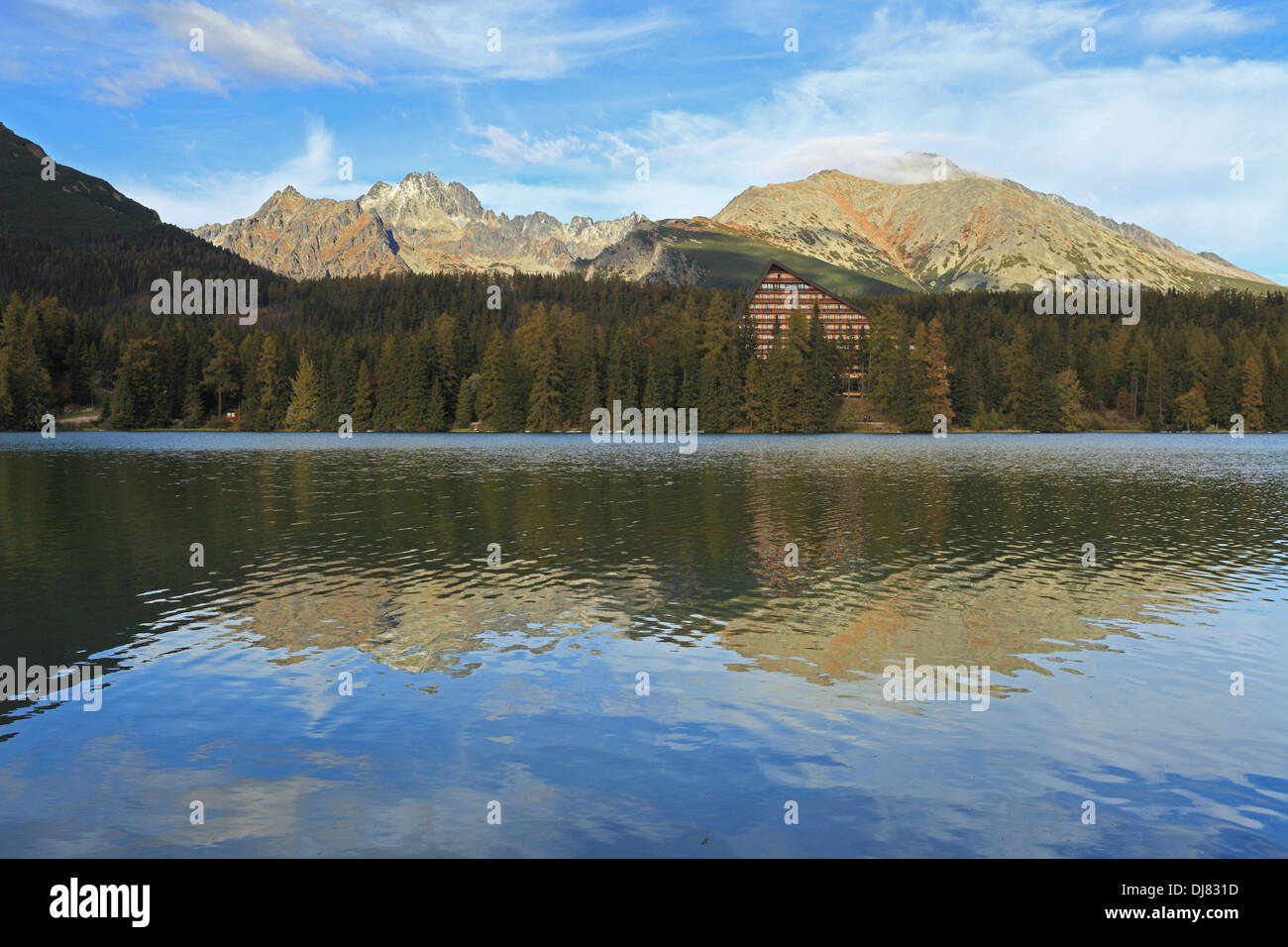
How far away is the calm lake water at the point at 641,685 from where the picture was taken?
13.5 m

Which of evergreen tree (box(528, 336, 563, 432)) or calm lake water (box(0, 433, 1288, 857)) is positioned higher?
evergreen tree (box(528, 336, 563, 432))

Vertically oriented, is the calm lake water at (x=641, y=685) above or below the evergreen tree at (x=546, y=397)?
below

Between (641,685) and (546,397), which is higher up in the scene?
(546,397)

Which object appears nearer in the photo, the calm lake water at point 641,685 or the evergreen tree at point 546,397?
the calm lake water at point 641,685

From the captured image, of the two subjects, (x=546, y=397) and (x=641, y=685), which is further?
(x=546, y=397)

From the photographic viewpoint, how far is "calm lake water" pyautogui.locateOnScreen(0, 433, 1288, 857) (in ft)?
44.2

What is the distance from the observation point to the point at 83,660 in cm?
2234

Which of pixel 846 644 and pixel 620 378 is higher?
pixel 620 378

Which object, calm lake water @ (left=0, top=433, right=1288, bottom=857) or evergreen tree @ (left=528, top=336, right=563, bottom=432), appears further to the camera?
evergreen tree @ (left=528, top=336, right=563, bottom=432)

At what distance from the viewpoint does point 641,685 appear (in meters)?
20.5

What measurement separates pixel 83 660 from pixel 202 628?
146 inches

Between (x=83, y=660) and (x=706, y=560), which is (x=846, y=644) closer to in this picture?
(x=706, y=560)
